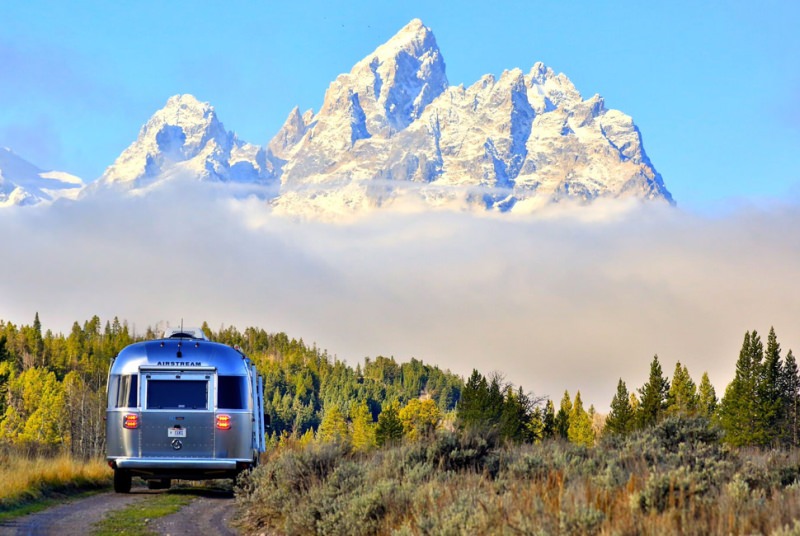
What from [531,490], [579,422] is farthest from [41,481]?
[579,422]

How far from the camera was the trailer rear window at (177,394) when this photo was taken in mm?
20906

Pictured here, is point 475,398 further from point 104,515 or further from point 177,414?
point 104,515

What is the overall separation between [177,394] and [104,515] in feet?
14.7

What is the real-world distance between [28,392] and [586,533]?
130286mm

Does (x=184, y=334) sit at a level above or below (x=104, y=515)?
above

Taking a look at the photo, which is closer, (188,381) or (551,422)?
(188,381)

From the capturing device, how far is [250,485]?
1753 cm

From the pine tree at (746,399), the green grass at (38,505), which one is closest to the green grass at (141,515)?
the green grass at (38,505)

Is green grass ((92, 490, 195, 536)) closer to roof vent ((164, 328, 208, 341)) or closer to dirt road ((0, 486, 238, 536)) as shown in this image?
dirt road ((0, 486, 238, 536))

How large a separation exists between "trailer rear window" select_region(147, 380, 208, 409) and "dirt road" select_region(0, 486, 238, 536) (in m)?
2.00

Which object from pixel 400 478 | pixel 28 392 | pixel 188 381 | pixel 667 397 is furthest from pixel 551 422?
pixel 400 478

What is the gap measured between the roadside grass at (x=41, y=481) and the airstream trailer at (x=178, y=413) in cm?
162

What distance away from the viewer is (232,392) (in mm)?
21297

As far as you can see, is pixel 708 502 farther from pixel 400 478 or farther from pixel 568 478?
pixel 400 478
